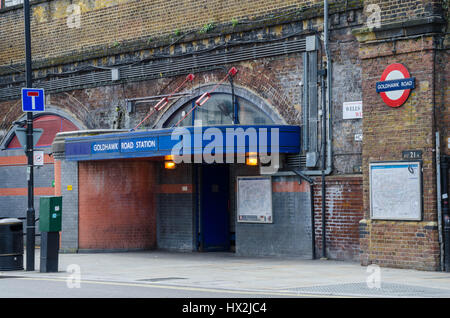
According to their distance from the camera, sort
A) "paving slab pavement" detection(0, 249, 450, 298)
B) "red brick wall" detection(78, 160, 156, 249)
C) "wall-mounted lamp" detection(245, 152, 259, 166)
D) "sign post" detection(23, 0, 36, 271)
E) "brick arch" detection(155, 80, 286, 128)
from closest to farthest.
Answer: "paving slab pavement" detection(0, 249, 450, 298) < "sign post" detection(23, 0, 36, 271) < "wall-mounted lamp" detection(245, 152, 259, 166) < "brick arch" detection(155, 80, 286, 128) < "red brick wall" detection(78, 160, 156, 249)

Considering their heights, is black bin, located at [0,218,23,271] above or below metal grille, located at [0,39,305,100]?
below

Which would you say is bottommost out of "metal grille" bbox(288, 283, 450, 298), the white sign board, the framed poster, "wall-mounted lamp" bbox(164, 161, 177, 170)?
"metal grille" bbox(288, 283, 450, 298)

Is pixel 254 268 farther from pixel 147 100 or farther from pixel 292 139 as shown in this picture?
pixel 147 100

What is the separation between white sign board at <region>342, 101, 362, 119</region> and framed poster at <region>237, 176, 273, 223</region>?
9.32 feet

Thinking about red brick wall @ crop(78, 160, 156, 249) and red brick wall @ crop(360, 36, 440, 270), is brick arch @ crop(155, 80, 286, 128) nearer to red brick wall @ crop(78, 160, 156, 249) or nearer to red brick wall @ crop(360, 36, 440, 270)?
red brick wall @ crop(78, 160, 156, 249)

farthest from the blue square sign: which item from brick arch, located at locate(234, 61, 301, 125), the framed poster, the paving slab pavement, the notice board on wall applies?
the notice board on wall

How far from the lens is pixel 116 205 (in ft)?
79.9

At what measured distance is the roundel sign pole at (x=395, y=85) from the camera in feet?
57.5

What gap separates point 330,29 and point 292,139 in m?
2.84

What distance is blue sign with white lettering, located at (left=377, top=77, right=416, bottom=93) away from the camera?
1742 cm

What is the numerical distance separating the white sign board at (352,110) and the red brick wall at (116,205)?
7.40m

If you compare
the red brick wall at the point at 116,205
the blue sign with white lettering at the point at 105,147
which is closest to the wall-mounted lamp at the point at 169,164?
the red brick wall at the point at 116,205

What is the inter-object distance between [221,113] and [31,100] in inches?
219

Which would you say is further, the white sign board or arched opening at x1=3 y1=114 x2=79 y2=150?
arched opening at x1=3 y1=114 x2=79 y2=150
